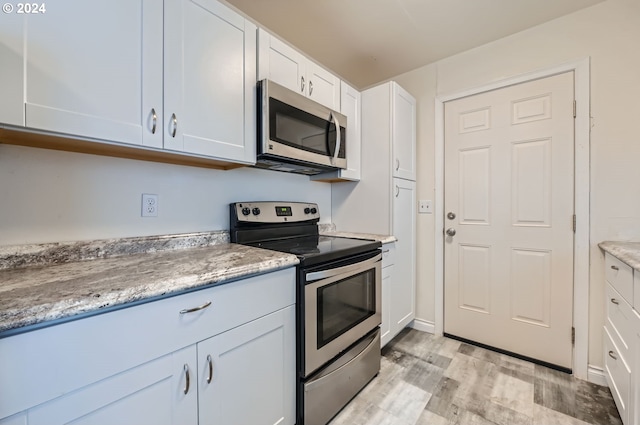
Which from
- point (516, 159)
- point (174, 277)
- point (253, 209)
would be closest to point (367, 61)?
point (516, 159)

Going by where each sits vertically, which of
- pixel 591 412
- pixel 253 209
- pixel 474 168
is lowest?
pixel 591 412

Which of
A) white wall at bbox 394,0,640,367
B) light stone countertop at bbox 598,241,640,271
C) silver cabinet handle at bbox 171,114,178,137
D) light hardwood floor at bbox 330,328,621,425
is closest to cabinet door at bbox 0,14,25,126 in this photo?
silver cabinet handle at bbox 171,114,178,137

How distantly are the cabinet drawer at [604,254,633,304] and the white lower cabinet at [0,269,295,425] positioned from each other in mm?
1537

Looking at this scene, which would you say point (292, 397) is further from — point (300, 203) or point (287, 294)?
point (300, 203)

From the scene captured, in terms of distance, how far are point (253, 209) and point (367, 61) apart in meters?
1.71

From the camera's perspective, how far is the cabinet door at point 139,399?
654 millimetres

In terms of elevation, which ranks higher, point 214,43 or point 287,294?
point 214,43

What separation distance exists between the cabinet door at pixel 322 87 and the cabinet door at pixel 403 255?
0.78 m

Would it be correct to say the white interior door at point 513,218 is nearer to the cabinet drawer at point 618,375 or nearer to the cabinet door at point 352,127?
the cabinet drawer at point 618,375

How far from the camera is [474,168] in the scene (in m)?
2.18

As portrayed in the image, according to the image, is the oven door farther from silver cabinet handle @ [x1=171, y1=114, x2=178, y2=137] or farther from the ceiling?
the ceiling

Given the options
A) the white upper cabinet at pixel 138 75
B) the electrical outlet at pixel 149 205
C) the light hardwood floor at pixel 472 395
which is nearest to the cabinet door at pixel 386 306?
the light hardwood floor at pixel 472 395

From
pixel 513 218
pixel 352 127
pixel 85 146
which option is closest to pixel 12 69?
pixel 85 146

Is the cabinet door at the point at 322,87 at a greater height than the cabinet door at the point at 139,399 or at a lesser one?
greater
